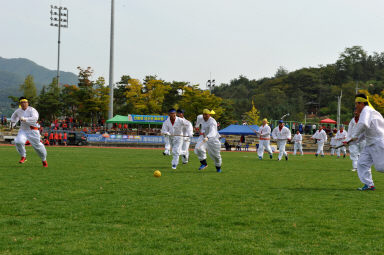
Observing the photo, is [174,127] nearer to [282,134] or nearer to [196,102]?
[282,134]

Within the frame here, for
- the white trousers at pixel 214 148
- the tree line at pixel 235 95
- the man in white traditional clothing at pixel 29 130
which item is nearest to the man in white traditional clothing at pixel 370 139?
the white trousers at pixel 214 148

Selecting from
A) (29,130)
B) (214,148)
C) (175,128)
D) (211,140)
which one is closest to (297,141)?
(175,128)

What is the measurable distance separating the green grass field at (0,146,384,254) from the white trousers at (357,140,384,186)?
0.38m

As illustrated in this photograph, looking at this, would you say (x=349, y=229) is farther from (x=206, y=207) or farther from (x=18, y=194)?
(x=18, y=194)

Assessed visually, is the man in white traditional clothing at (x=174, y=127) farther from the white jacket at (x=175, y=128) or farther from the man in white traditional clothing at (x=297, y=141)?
the man in white traditional clothing at (x=297, y=141)

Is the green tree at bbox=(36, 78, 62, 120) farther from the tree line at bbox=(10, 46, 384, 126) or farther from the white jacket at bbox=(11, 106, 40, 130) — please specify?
the white jacket at bbox=(11, 106, 40, 130)

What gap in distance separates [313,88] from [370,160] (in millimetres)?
106218

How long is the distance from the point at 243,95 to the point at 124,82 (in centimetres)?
5851

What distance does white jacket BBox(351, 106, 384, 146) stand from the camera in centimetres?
888

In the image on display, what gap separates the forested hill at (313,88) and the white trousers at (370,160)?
255 ft

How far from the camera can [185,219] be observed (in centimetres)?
570

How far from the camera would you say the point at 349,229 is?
5.19 metres

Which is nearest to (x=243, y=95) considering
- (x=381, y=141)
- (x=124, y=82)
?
(x=124, y=82)

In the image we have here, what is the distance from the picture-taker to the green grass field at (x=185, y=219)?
4.39 m
